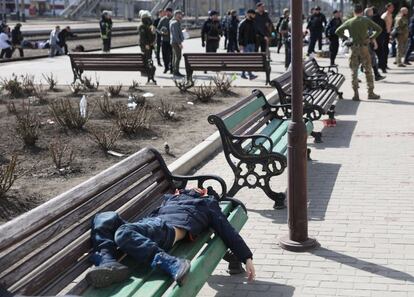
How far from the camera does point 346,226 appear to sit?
5672mm

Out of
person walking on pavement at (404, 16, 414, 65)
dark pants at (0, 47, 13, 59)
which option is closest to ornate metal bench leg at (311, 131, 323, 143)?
person walking on pavement at (404, 16, 414, 65)

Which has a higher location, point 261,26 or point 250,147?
point 261,26

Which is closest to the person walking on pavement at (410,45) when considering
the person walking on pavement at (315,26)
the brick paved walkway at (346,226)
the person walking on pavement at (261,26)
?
the person walking on pavement at (315,26)

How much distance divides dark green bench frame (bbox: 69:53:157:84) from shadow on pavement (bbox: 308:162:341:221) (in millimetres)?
8625

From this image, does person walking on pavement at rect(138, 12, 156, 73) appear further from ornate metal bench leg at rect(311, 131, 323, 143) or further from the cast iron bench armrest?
the cast iron bench armrest

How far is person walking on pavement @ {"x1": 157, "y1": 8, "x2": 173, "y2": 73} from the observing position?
1800 centimetres

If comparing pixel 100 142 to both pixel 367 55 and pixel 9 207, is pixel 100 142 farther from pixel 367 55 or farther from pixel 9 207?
pixel 367 55

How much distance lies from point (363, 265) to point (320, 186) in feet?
7.44

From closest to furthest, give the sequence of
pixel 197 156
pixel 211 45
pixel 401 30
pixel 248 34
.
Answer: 1. pixel 197 156
2. pixel 248 34
3. pixel 401 30
4. pixel 211 45

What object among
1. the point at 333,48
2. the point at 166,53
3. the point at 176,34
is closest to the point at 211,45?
the point at 166,53

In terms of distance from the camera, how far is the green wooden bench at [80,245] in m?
3.04

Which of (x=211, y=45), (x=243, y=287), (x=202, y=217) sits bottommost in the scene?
(x=243, y=287)

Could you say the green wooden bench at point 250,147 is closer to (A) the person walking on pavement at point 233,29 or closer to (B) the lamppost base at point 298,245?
(B) the lamppost base at point 298,245

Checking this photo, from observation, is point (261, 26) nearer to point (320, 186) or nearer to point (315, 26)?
point (315, 26)
